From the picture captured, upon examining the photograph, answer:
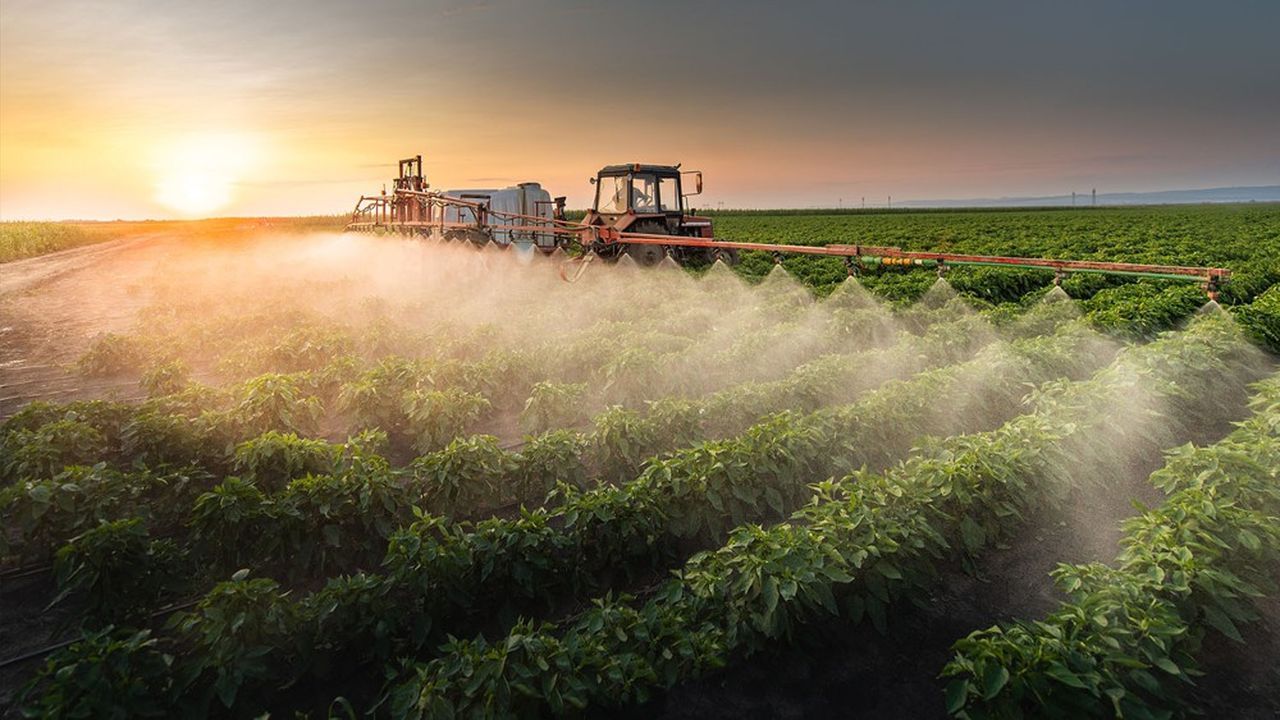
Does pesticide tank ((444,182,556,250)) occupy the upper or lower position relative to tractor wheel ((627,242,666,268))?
upper

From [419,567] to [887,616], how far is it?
9.95 ft

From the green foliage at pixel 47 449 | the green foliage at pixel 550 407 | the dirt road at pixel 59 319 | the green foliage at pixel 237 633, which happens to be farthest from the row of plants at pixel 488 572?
the dirt road at pixel 59 319

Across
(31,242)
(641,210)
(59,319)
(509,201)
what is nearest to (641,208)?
(641,210)

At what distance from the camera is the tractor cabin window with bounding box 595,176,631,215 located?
1770 centimetres

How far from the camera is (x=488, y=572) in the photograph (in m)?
4.38

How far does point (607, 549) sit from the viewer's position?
16.4ft

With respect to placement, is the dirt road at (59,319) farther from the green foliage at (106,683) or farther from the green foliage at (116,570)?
the green foliage at (106,683)

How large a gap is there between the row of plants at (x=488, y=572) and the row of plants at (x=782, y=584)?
0.99ft

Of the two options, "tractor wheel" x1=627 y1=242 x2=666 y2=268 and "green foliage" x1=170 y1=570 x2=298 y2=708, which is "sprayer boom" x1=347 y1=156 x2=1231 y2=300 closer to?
"tractor wheel" x1=627 y1=242 x2=666 y2=268

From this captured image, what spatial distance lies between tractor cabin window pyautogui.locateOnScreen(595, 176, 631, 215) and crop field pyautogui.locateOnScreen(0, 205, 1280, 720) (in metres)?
8.11

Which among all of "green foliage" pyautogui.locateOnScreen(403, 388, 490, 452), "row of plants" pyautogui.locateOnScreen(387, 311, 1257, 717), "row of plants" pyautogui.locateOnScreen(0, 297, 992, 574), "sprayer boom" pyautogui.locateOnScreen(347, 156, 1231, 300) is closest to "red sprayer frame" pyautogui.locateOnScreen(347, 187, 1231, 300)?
"sprayer boom" pyautogui.locateOnScreen(347, 156, 1231, 300)

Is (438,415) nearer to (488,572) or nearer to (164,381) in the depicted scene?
(488,572)

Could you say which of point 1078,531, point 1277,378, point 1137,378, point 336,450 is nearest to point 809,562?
point 1078,531

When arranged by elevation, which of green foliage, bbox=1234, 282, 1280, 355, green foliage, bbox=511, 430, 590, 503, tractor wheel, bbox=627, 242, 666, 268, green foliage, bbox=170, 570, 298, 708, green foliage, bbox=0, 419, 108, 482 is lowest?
green foliage, bbox=170, 570, 298, 708
